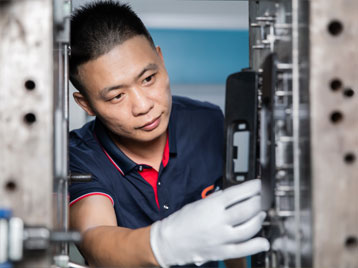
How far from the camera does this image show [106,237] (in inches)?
38.5

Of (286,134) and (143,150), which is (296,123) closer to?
(286,134)

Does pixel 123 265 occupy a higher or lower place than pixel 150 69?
lower

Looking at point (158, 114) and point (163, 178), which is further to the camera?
point (163, 178)

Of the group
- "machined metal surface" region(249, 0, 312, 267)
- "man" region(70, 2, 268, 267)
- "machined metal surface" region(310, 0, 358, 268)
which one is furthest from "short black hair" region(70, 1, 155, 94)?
"machined metal surface" region(310, 0, 358, 268)

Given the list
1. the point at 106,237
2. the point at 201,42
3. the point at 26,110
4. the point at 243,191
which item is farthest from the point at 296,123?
the point at 201,42

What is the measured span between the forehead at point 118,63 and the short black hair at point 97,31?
0.02m

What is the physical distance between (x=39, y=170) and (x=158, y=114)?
2.19 ft

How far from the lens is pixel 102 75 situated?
1152mm

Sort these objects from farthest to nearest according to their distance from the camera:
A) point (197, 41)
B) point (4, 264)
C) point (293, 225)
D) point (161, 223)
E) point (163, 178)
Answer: point (197, 41), point (163, 178), point (161, 223), point (293, 225), point (4, 264)

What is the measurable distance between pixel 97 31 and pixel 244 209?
0.71m

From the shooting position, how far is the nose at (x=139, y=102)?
1141 millimetres

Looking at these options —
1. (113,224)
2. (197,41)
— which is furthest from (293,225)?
(197,41)

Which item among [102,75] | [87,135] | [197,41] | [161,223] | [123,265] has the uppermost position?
[197,41]

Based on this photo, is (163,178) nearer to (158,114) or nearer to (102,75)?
(158,114)
